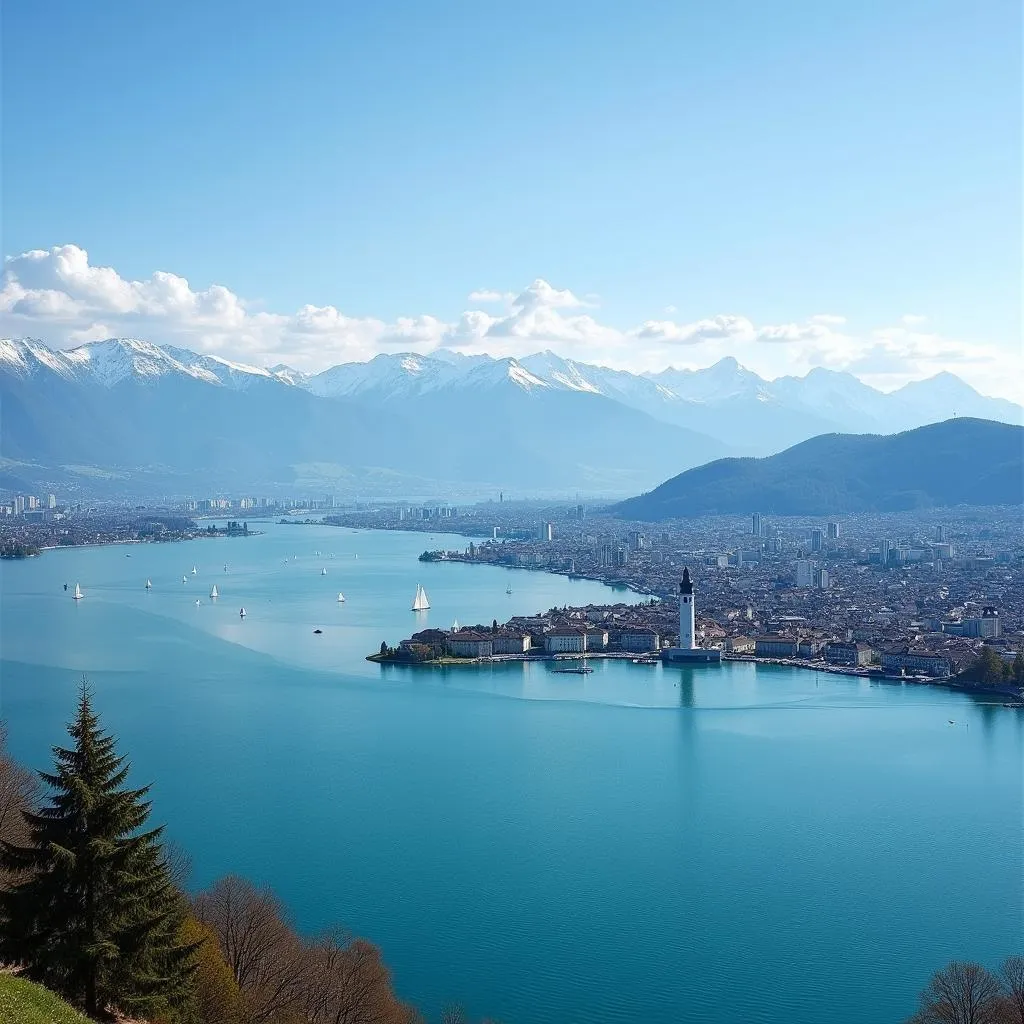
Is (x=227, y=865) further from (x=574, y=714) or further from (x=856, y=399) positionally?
(x=856, y=399)

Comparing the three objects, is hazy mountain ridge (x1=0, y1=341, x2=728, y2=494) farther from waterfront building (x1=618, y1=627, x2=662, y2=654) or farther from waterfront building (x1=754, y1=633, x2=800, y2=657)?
waterfront building (x1=754, y1=633, x2=800, y2=657)

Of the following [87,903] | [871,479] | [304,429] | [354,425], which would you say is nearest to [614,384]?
[354,425]

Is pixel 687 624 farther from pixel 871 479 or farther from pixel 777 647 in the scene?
pixel 871 479

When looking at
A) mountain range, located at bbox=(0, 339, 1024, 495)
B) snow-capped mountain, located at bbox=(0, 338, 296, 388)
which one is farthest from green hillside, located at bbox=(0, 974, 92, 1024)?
snow-capped mountain, located at bbox=(0, 338, 296, 388)

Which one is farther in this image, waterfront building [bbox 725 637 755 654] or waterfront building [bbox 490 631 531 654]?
waterfront building [bbox 725 637 755 654]

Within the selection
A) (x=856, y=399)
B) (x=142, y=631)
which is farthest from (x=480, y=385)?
(x=142, y=631)

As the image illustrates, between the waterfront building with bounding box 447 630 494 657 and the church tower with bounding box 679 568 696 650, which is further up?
the church tower with bounding box 679 568 696 650

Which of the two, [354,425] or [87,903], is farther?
[354,425]
